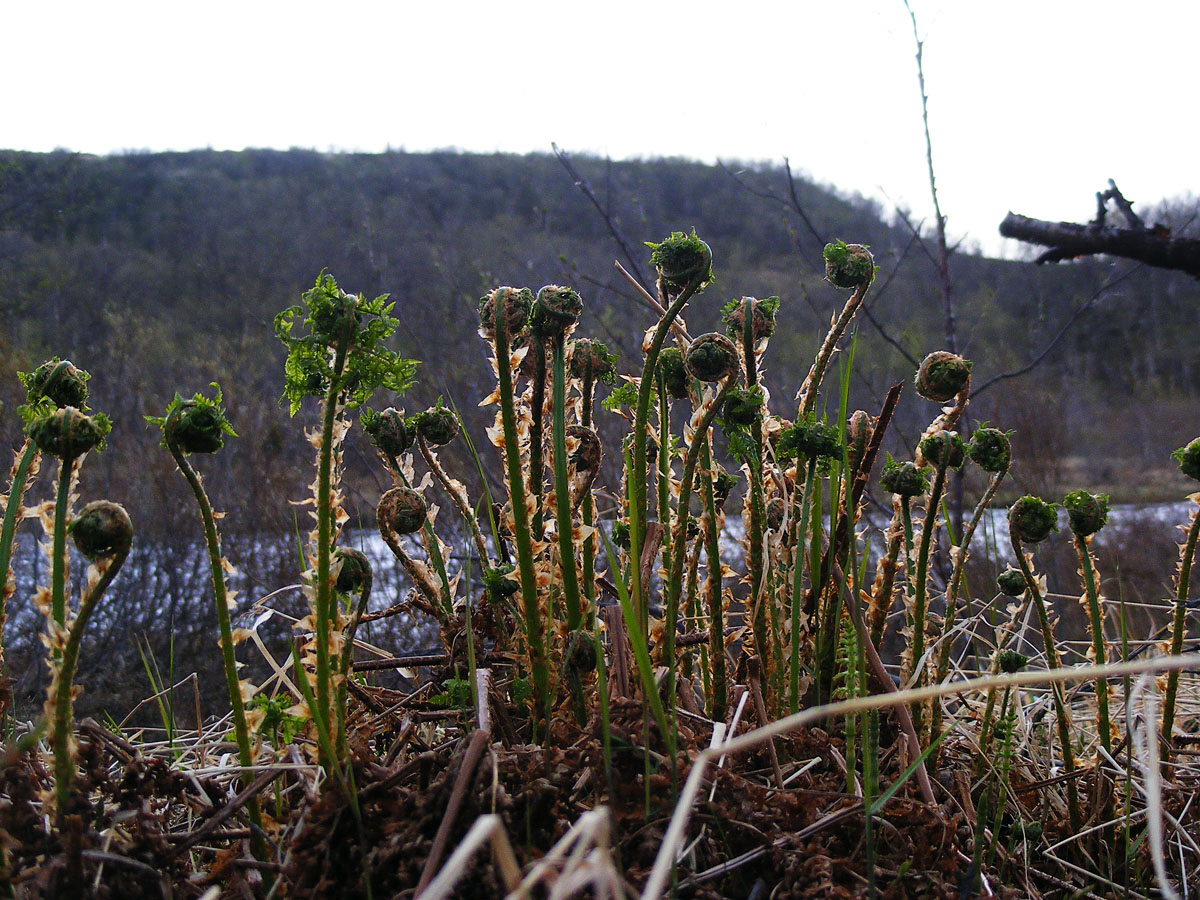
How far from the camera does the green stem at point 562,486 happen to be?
92 cm

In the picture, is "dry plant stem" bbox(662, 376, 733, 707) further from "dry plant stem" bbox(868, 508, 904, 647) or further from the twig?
the twig

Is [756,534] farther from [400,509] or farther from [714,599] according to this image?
[400,509]

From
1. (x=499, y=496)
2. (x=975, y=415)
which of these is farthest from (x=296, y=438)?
(x=975, y=415)

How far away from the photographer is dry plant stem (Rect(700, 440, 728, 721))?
1131 mm

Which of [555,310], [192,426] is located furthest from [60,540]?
[555,310]

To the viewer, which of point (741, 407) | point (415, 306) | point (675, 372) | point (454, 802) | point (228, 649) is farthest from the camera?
point (415, 306)

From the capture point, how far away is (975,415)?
8.32m

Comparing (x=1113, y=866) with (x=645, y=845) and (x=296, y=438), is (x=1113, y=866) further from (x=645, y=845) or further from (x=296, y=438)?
(x=296, y=438)

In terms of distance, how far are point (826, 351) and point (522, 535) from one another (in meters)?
0.57

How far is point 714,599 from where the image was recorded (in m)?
1.15

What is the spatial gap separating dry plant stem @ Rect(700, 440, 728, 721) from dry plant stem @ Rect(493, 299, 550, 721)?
29cm

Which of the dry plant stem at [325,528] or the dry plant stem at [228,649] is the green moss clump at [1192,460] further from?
the dry plant stem at [228,649]

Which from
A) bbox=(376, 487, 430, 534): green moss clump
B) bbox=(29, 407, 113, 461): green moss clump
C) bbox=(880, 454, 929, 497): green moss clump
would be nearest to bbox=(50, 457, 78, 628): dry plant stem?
bbox=(29, 407, 113, 461): green moss clump

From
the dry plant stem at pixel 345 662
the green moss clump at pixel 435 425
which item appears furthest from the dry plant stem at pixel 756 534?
the dry plant stem at pixel 345 662
